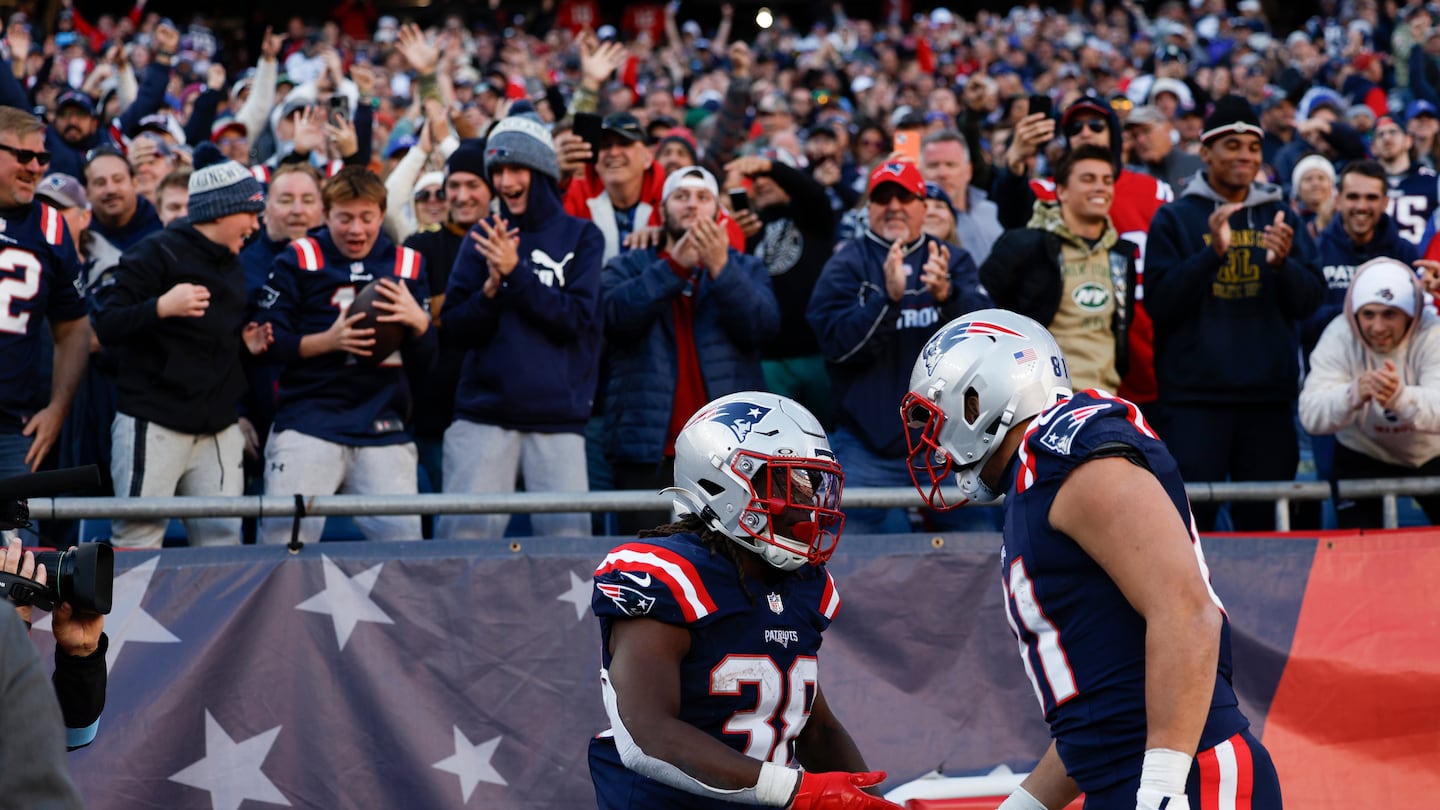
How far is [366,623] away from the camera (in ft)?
17.1

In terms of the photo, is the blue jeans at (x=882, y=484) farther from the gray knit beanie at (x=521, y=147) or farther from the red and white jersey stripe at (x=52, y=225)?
the red and white jersey stripe at (x=52, y=225)

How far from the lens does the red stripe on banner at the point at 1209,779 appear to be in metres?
3.23

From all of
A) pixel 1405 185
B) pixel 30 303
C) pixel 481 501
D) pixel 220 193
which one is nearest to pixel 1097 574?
pixel 481 501

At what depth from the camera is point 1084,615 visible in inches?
129

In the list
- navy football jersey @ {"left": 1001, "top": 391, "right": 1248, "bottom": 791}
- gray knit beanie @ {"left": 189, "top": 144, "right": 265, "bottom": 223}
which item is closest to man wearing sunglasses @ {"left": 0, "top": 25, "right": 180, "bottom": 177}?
gray knit beanie @ {"left": 189, "top": 144, "right": 265, "bottom": 223}

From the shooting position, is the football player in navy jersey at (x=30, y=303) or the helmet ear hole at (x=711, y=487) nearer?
the helmet ear hole at (x=711, y=487)

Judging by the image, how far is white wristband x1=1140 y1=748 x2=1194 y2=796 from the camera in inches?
120

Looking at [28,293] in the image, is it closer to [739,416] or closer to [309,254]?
[309,254]

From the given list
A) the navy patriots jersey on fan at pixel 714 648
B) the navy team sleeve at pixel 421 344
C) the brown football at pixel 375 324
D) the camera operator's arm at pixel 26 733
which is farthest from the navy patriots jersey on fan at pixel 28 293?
the camera operator's arm at pixel 26 733

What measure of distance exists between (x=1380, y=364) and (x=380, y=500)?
423 centimetres

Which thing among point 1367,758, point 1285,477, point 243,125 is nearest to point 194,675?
point 1367,758

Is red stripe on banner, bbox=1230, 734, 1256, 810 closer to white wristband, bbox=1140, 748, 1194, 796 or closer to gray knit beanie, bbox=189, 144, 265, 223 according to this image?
white wristband, bbox=1140, 748, 1194, 796

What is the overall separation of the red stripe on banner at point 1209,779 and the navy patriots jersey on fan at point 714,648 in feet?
3.19

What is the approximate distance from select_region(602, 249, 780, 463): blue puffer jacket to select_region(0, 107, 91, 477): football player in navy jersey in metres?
2.31
